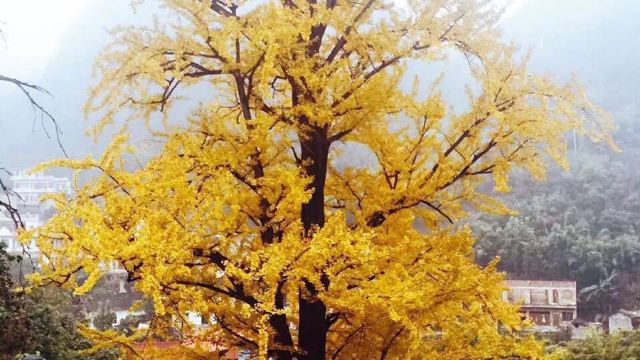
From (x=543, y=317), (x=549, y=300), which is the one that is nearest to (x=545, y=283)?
(x=549, y=300)

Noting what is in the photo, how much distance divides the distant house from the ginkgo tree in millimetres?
23565

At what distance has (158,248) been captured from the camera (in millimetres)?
3219

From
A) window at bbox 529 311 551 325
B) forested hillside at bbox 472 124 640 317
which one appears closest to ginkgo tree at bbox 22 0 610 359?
window at bbox 529 311 551 325

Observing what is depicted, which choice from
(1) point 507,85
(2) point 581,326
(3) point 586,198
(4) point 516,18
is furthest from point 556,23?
(1) point 507,85

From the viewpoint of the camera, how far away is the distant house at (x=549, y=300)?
26.8 m

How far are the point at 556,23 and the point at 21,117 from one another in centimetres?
6112

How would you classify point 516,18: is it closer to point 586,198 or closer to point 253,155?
point 586,198

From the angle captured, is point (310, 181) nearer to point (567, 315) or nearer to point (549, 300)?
point (549, 300)

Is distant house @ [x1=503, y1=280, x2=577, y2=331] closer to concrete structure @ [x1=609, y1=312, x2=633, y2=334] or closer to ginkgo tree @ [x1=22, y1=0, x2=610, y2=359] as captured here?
concrete structure @ [x1=609, y1=312, x2=633, y2=334]

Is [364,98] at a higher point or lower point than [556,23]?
lower

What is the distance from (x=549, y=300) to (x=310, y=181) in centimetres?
2565

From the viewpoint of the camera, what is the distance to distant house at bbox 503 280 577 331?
26.8 metres

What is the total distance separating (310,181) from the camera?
3848 mm

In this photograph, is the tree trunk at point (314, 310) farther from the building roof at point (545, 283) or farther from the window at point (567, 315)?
the window at point (567, 315)
